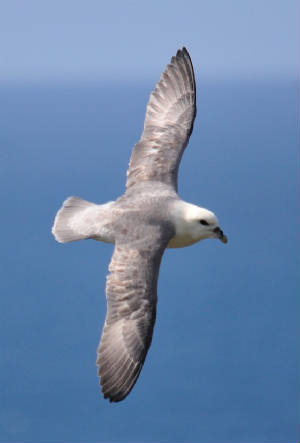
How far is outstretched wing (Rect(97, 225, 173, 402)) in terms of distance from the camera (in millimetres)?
9375

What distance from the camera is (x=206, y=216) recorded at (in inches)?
419

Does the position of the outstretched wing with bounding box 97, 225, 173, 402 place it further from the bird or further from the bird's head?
the bird's head

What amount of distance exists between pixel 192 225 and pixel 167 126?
6.62 feet

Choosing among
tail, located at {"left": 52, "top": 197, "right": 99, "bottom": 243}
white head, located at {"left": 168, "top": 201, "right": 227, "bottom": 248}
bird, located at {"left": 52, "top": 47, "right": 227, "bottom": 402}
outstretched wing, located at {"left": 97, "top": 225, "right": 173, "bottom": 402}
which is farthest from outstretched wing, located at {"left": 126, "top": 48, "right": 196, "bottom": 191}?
outstretched wing, located at {"left": 97, "top": 225, "right": 173, "bottom": 402}

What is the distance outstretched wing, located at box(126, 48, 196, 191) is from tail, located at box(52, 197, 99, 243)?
0.68 meters

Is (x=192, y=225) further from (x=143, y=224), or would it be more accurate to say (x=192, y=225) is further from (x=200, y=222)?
(x=143, y=224)

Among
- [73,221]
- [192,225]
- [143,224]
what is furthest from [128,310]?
[73,221]

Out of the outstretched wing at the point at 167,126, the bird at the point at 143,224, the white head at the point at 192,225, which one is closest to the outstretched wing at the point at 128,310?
the bird at the point at 143,224

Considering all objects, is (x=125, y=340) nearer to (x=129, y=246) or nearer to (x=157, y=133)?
(x=129, y=246)

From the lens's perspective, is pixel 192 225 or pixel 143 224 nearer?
pixel 143 224

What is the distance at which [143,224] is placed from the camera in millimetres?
10305

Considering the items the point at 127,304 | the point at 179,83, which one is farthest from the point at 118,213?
the point at 179,83

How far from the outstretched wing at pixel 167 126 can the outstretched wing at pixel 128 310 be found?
1488mm

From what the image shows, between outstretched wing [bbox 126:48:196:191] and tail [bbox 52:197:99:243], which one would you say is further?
outstretched wing [bbox 126:48:196:191]
